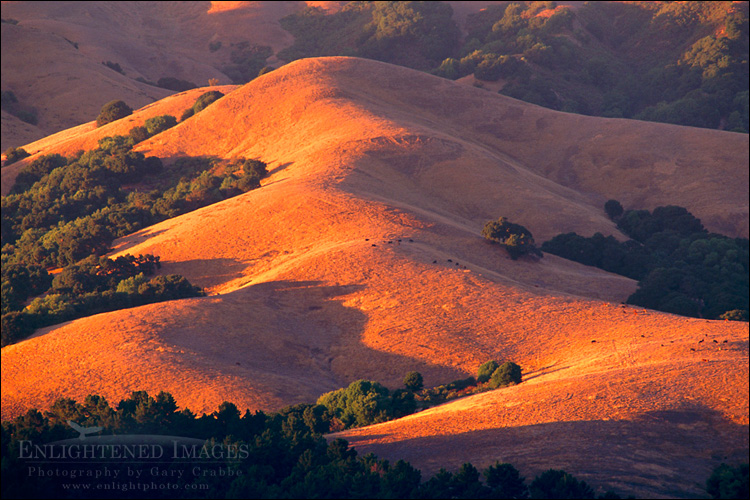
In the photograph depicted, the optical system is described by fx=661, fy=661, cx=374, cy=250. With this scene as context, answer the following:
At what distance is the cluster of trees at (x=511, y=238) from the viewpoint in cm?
3666

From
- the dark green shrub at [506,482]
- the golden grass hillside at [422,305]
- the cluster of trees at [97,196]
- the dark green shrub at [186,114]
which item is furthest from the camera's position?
the dark green shrub at [186,114]

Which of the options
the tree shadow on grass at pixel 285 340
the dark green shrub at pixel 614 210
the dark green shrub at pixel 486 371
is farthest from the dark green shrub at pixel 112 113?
the dark green shrub at pixel 486 371

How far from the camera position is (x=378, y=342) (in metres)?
26.0

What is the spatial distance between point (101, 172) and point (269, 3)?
90922mm

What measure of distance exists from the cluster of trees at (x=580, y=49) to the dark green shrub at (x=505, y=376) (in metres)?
62.5

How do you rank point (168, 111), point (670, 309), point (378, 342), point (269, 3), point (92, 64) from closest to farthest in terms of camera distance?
point (378, 342) < point (670, 309) < point (168, 111) < point (92, 64) < point (269, 3)

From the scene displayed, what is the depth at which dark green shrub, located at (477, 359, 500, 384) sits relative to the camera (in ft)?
76.0

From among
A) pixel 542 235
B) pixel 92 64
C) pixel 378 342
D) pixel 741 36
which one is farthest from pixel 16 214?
pixel 741 36

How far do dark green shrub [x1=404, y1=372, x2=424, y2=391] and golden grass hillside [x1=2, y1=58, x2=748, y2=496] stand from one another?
1.06 meters

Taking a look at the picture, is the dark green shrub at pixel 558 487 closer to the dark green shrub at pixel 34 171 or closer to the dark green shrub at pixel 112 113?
the dark green shrub at pixel 34 171

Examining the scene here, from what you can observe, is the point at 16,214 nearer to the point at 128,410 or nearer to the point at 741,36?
the point at 128,410

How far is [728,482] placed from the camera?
41.2ft

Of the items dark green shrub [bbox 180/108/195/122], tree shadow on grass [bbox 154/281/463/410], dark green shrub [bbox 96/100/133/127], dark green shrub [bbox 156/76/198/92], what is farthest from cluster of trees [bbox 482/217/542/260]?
dark green shrub [bbox 156/76/198/92]

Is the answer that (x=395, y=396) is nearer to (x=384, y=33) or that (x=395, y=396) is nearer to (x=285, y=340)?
(x=285, y=340)
